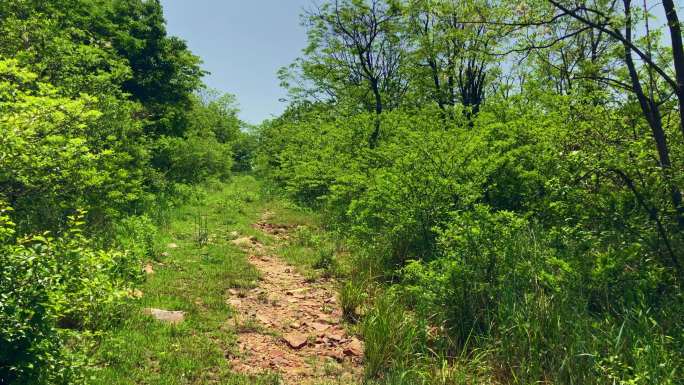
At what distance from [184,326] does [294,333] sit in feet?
5.26

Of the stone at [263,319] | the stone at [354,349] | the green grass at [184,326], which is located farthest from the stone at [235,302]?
the stone at [354,349]

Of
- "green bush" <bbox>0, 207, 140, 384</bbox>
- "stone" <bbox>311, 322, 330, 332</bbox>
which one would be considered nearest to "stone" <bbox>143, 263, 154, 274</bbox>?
"stone" <bbox>311, 322, 330, 332</bbox>

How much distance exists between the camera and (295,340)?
5.80m

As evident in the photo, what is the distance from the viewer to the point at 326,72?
2161 centimetres

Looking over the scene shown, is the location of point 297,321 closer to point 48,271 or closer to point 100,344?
point 100,344

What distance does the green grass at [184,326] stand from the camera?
4.40 metres

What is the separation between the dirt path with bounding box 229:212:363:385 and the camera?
4988 millimetres

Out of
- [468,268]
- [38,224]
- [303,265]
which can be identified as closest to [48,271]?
[38,224]

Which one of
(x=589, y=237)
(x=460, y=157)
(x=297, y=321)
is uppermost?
(x=460, y=157)

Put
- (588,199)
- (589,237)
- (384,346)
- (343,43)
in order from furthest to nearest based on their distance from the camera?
(343,43) < (588,199) < (589,237) < (384,346)

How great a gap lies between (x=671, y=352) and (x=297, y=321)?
4.83 m

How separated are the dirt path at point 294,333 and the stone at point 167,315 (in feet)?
2.79

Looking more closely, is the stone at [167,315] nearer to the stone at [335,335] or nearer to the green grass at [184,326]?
the green grass at [184,326]

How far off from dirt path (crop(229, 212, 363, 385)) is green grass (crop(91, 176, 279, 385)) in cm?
26
